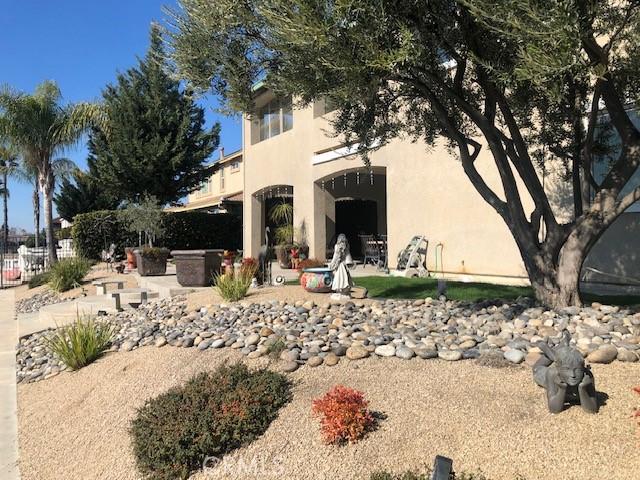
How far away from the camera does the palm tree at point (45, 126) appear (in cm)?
1997

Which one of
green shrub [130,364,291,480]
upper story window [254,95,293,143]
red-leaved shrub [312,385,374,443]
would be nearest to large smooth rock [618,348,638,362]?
red-leaved shrub [312,385,374,443]

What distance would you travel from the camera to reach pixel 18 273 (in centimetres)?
2230

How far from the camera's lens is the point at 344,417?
3688 mm

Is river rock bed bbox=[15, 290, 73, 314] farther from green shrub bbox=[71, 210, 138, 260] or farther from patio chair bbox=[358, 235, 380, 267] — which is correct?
patio chair bbox=[358, 235, 380, 267]

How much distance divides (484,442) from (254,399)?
68.6 inches

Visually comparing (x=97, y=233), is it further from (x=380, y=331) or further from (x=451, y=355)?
(x=451, y=355)

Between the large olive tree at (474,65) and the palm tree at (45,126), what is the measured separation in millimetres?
16895

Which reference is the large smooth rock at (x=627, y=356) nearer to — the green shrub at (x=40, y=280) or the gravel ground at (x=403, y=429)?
the gravel ground at (x=403, y=429)

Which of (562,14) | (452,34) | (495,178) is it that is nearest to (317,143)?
(495,178)

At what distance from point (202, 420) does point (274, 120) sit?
15973 millimetres

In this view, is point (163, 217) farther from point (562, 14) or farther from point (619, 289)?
point (562, 14)

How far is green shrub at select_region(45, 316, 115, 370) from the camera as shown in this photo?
660 centimetres

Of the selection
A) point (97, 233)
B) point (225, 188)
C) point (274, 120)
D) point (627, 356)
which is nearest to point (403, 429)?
point (627, 356)

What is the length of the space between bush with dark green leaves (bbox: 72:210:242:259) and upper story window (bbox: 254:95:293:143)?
5.06 meters
